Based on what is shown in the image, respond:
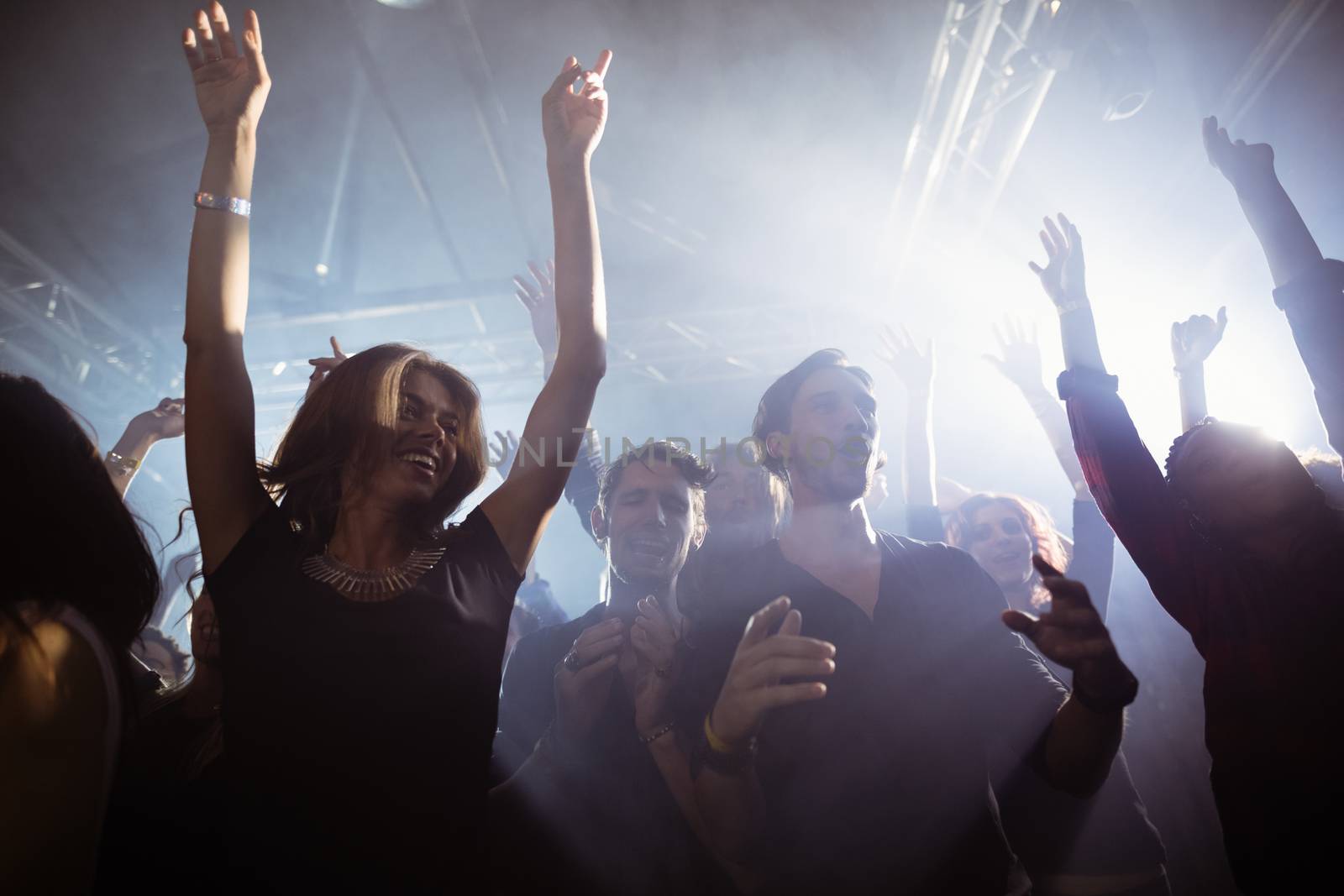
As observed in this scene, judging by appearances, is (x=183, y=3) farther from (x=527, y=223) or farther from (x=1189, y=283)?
(x=1189, y=283)

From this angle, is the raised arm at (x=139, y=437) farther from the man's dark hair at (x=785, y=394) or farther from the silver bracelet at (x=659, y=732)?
the man's dark hair at (x=785, y=394)

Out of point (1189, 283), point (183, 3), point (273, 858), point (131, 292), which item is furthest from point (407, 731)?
point (131, 292)

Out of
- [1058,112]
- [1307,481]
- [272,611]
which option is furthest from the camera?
[1058,112]

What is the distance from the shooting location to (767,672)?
1299mm

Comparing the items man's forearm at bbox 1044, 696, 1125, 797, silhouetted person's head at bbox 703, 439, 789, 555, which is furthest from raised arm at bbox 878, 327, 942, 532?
man's forearm at bbox 1044, 696, 1125, 797

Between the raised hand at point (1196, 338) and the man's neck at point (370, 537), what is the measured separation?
323 centimetres

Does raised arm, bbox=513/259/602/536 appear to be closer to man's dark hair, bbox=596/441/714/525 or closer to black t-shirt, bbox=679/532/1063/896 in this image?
man's dark hair, bbox=596/441/714/525

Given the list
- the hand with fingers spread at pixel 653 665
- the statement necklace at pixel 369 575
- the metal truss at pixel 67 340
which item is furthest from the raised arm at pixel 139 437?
the metal truss at pixel 67 340

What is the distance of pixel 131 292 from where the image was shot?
26.3 feet

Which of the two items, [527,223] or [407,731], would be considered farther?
[527,223]

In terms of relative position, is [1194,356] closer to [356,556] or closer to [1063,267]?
[1063,267]

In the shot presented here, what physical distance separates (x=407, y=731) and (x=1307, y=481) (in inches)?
89.6

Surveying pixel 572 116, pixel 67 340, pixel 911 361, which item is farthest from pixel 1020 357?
pixel 67 340

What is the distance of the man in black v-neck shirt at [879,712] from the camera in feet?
4.41
